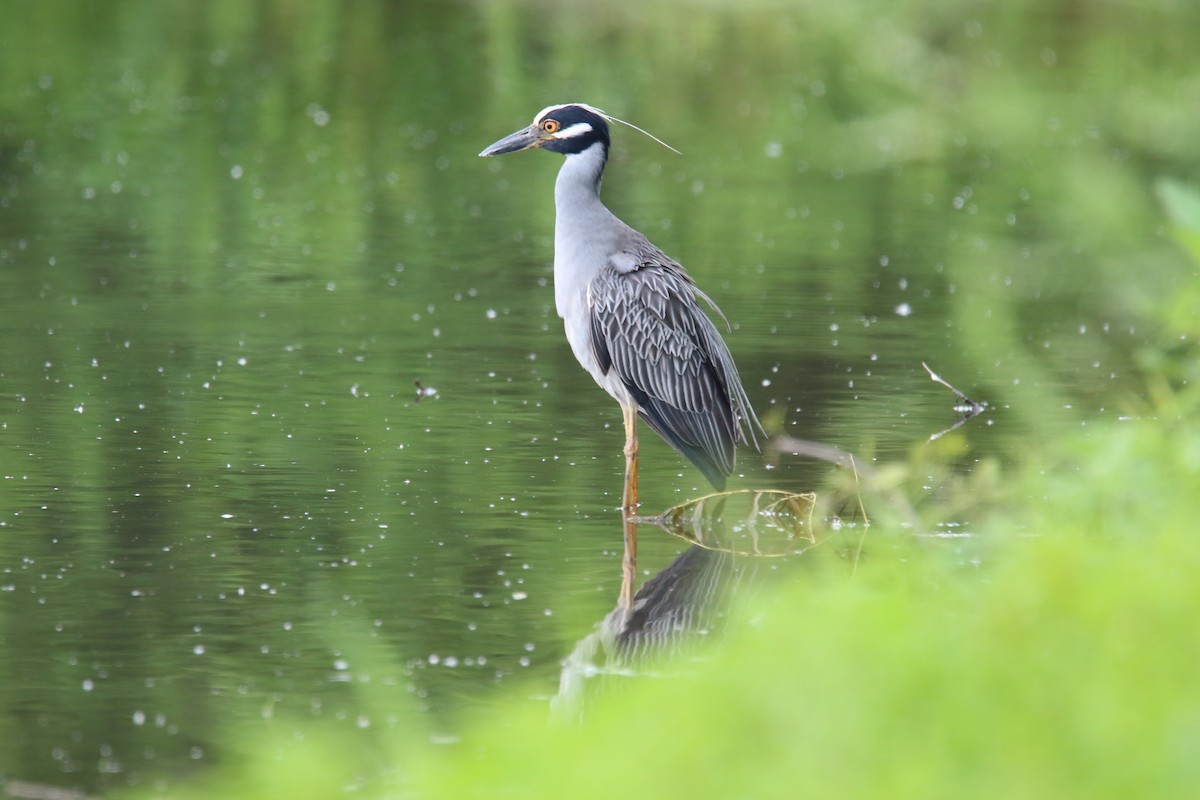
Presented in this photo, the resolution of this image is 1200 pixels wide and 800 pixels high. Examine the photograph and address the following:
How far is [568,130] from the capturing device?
8.17 m

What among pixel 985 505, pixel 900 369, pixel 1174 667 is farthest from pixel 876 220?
pixel 1174 667

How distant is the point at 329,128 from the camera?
63.4ft

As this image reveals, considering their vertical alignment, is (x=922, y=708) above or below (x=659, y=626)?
above

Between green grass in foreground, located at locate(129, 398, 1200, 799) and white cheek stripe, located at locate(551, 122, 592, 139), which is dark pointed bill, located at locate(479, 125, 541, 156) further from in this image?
green grass in foreground, located at locate(129, 398, 1200, 799)

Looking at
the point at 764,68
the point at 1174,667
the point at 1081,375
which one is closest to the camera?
the point at 1174,667

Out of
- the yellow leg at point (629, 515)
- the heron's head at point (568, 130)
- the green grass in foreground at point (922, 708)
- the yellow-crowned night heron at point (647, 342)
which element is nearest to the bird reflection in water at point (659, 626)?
the yellow leg at point (629, 515)

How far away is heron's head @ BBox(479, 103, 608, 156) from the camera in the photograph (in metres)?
8.13

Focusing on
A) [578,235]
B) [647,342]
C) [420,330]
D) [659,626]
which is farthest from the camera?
[420,330]

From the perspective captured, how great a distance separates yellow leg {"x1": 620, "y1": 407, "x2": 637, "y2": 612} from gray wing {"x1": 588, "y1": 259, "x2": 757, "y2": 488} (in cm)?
9

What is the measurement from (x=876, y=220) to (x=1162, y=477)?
36.2 ft

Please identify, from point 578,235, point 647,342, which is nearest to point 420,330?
point 578,235

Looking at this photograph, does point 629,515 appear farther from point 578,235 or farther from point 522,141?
point 522,141

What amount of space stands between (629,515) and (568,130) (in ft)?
5.87

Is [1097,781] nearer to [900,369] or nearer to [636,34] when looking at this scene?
[900,369]
